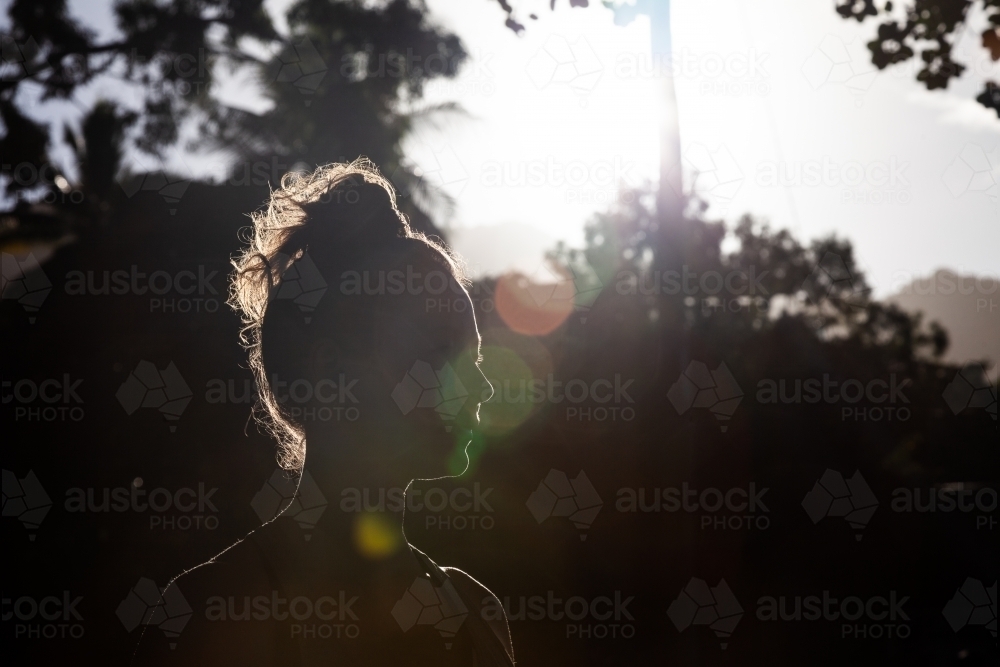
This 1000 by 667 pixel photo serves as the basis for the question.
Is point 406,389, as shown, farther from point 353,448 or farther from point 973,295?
point 973,295

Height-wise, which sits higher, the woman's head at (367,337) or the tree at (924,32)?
the tree at (924,32)

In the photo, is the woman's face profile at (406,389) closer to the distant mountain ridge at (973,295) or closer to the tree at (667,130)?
the tree at (667,130)

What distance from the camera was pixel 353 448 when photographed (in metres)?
1.51

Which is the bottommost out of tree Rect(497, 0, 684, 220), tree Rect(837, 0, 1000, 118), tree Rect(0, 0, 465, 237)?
tree Rect(0, 0, 465, 237)

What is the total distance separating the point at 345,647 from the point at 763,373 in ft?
31.0

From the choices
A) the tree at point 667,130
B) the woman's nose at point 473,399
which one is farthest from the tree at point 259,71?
the woman's nose at point 473,399

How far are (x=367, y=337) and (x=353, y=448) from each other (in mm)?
236

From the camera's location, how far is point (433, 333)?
1.57 m

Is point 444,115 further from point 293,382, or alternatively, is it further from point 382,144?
point 293,382

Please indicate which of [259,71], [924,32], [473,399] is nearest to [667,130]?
[924,32]

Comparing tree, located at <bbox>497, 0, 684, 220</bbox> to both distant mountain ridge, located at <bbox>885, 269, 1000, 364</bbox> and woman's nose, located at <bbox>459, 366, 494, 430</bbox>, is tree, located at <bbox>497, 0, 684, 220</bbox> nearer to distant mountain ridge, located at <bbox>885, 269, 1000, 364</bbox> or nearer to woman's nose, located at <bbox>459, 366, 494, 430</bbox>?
distant mountain ridge, located at <bbox>885, 269, 1000, 364</bbox>

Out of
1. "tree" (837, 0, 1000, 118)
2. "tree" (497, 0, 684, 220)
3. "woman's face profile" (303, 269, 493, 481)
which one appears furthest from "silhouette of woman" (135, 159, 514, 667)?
"tree" (497, 0, 684, 220)

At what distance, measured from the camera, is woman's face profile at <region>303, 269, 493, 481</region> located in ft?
4.89

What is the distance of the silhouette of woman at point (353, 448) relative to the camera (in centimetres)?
137
